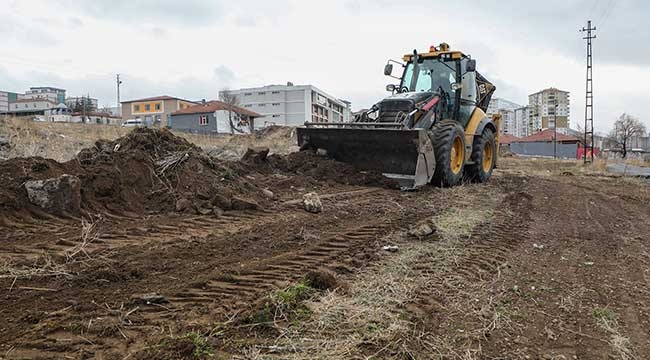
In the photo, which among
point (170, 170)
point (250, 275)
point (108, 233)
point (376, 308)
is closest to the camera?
point (376, 308)

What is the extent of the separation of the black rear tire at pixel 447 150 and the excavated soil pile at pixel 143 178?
381 cm

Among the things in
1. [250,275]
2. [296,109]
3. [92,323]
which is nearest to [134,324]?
[92,323]

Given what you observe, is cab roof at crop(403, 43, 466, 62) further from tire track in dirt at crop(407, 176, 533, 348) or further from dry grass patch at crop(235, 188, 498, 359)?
dry grass patch at crop(235, 188, 498, 359)

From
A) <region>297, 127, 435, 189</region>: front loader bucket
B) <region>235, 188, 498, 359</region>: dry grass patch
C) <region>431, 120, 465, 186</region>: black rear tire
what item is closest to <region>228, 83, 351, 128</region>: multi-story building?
<region>297, 127, 435, 189</region>: front loader bucket

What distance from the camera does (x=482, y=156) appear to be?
37.0 ft

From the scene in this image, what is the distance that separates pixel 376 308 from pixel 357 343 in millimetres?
535

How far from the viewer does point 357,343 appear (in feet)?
8.65

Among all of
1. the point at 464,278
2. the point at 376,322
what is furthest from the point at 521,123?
the point at 376,322

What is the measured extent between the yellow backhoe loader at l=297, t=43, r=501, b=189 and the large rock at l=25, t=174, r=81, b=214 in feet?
17.5

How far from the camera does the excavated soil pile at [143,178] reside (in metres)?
5.64

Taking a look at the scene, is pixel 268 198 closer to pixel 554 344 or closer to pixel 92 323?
pixel 92 323

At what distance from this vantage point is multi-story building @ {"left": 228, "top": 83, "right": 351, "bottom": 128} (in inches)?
3201

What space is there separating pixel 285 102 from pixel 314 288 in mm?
81449

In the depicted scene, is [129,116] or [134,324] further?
[129,116]
